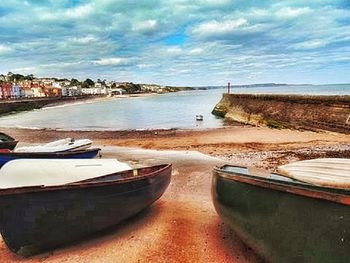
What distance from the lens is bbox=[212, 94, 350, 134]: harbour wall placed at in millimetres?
22703

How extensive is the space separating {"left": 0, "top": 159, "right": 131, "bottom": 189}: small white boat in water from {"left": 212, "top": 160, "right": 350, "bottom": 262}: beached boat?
281 cm

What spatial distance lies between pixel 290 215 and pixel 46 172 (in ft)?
15.2

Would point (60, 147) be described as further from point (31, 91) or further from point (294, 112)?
point (31, 91)

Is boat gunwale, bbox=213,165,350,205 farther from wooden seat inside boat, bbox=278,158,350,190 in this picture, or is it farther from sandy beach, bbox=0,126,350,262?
→ sandy beach, bbox=0,126,350,262

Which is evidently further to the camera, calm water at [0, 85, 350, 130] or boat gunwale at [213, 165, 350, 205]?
calm water at [0, 85, 350, 130]

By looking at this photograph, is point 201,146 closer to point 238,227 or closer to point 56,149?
point 56,149

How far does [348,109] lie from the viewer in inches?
873

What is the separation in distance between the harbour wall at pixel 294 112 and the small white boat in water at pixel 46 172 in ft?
59.3

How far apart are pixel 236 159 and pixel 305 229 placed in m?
9.67

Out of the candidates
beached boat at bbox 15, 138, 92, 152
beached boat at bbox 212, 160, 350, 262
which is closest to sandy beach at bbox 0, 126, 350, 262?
beached boat at bbox 212, 160, 350, 262

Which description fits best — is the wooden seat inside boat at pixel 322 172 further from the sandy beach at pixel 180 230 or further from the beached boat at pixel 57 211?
the beached boat at pixel 57 211

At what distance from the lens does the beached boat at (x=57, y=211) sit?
612 cm

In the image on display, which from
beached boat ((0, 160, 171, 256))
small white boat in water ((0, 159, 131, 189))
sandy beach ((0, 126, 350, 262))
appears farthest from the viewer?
small white boat in water ((0, 159, 131, 189))

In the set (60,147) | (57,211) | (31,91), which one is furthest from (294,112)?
(31,91)
